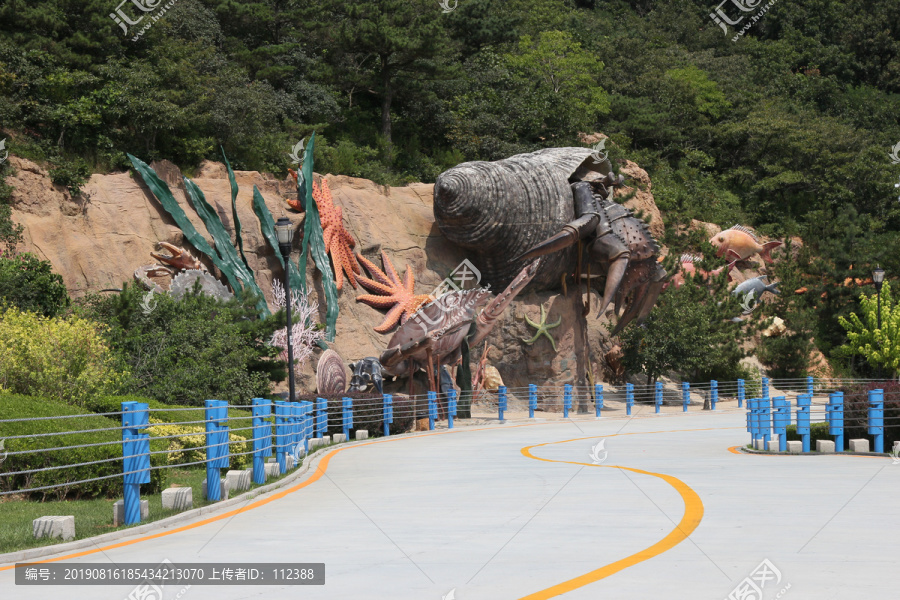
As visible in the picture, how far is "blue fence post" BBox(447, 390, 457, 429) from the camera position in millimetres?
26016

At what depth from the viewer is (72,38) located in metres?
32.8

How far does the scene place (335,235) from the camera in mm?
31766

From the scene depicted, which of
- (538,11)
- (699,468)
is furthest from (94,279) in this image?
(538,11)

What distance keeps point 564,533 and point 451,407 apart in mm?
18707

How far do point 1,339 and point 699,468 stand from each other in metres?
11.2

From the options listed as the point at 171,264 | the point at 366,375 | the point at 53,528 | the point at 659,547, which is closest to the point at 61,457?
the point at 53,528

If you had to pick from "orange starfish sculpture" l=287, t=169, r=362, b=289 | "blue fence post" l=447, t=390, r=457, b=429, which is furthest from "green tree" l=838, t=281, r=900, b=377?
"orange starfish sculpture" l=287, t=169, r=362, b=289

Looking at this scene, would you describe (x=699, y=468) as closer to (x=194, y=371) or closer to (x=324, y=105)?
(x=194, y=371)

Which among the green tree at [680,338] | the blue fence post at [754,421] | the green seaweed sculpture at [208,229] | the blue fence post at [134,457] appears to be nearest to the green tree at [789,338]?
the green tree at [680,338]

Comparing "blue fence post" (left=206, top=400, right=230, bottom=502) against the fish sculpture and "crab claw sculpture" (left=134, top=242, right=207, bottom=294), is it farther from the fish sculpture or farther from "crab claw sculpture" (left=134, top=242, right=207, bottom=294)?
the fish sculpture

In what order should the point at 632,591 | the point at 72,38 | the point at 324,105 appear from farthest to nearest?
the point at 324,105 < the point at 72,38 < the point at 632,591

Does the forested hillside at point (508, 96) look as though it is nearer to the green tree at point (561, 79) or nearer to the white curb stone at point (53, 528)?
the green tree at point (561, 79)

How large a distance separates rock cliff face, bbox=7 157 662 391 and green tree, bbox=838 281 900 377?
39.8 feet

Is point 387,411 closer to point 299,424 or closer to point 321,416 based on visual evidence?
point 321,416
